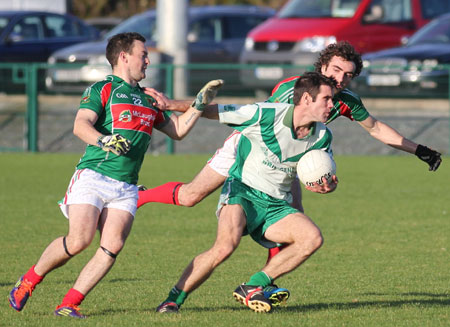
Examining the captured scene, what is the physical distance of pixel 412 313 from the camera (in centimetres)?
650

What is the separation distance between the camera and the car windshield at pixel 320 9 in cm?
1888

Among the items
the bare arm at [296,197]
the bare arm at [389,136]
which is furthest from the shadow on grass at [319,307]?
the bare arm at [389,136]

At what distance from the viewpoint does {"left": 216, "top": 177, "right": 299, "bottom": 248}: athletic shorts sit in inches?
251

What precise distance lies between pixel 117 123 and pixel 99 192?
0.45 m

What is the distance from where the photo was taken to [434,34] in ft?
60.1

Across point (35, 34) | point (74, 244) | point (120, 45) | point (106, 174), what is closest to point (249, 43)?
point (35, 34)

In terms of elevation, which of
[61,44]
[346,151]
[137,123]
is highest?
[137,123]

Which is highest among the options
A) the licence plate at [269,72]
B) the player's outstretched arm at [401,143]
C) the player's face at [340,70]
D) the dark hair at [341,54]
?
the dark hair at [341,54]

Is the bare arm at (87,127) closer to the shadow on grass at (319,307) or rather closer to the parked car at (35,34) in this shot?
the shadow on grass at (319,307)

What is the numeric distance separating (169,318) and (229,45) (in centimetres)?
1493

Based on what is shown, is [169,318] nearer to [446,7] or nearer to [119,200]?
[119,200]

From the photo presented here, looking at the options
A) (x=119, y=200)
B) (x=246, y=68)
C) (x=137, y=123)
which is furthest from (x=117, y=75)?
(x=246, y=68)

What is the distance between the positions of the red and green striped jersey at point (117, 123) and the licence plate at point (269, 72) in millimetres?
12105

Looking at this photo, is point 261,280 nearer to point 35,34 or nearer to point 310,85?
point 310,85
